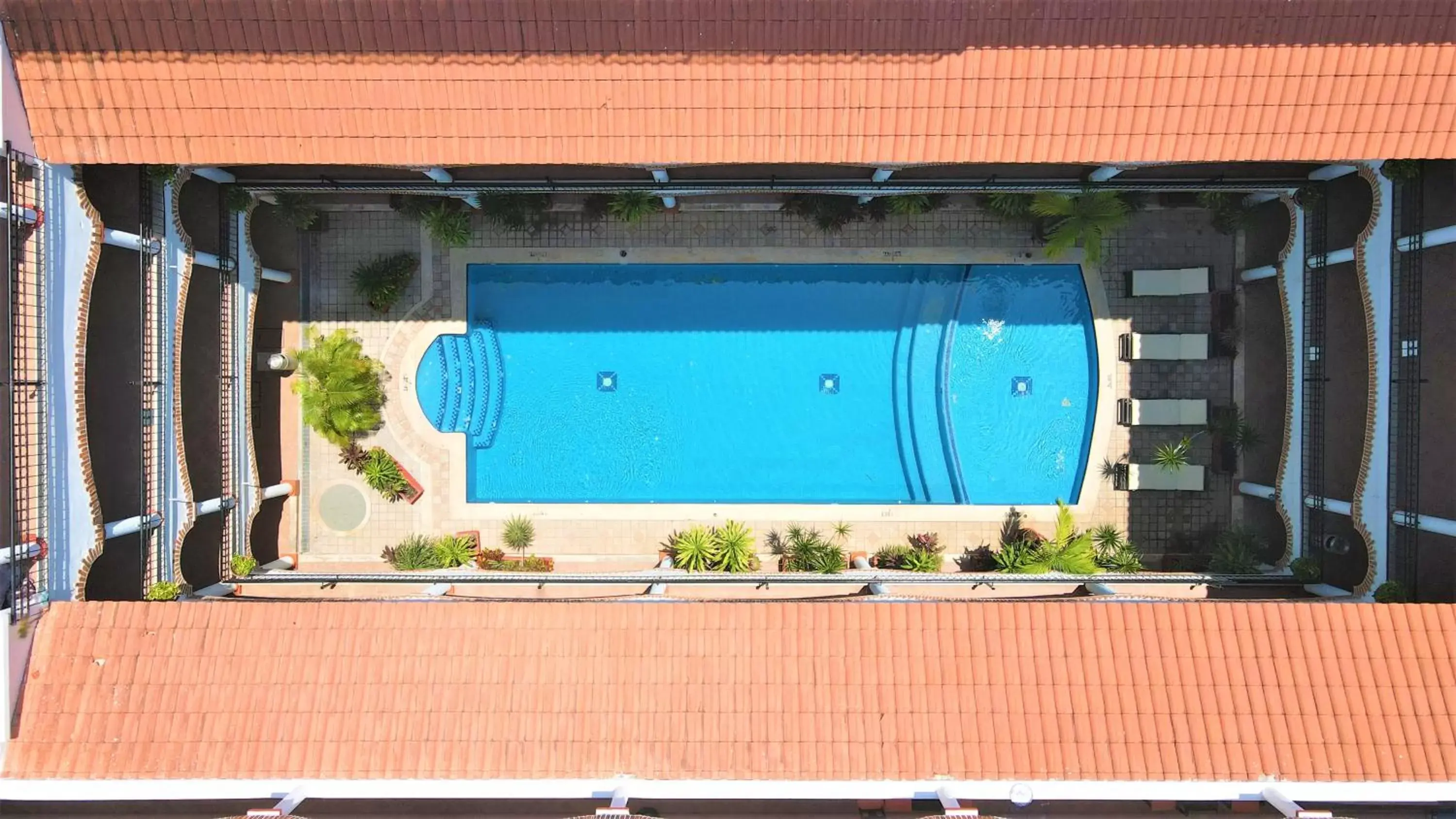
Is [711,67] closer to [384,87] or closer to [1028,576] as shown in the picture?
[384,87]

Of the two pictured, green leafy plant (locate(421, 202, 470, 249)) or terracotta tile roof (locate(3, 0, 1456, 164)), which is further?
green leafy plant (locate(421, 202, 470, 249))

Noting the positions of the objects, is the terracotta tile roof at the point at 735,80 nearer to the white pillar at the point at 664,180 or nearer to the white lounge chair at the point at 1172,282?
the white pillar at the point at 664,180

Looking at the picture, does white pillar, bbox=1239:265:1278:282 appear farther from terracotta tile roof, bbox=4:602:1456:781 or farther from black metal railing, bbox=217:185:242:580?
black metal railing, bbox=217:185:242:580

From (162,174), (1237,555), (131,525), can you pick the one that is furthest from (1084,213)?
(131,525)

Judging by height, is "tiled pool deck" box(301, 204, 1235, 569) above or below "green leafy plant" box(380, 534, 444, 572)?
above

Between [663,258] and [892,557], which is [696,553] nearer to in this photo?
[892,557]

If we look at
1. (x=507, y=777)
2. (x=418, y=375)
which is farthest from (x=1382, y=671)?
(x=418, y=375)

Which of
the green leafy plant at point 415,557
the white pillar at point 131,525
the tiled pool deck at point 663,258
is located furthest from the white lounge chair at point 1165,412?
the white pillar at point 131,525

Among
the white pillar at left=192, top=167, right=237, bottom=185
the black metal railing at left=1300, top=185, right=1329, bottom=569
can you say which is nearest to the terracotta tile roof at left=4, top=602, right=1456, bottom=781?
the black metal railing at left=1300, top=185, right=1329, bottom=569
